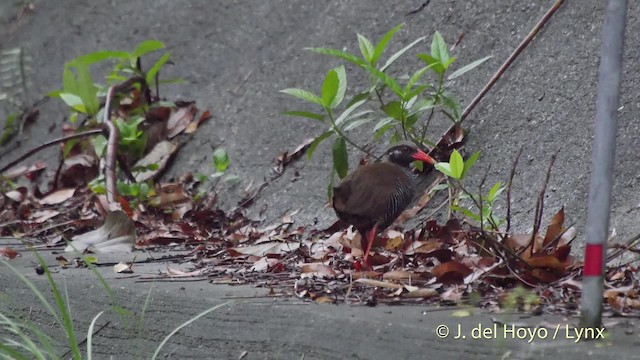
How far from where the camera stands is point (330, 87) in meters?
4.17

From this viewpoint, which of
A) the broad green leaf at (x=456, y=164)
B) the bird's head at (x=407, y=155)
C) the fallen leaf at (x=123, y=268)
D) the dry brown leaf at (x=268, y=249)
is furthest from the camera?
the bird's head at (x=407, y=155)

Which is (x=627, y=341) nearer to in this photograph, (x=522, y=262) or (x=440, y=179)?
(x=522, y=262)

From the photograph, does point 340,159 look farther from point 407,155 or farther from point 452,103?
point 452,103

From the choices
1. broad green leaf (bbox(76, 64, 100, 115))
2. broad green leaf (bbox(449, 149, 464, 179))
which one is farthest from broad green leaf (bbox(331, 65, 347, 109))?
broad green leaf (bbox(76, 64, 100, 115))

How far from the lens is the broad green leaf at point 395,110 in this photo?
13.9 ft

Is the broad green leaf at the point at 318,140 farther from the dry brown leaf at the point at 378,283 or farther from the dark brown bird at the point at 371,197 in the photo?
the dry brown leaf at the point at 378,283

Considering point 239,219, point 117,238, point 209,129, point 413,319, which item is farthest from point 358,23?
point 413,319

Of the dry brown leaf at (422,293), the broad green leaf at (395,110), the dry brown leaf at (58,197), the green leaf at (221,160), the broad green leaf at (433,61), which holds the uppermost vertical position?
the broad green leaf at (433,61)

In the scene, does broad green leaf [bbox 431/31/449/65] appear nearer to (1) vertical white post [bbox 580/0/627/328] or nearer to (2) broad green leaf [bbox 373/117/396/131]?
(2) broad green leaf [bbox 373/117/396/131]

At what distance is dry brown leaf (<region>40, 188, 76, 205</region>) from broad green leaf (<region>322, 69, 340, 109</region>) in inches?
92.0

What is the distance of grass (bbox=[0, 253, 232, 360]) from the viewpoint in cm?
279

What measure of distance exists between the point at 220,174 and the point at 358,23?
129cm

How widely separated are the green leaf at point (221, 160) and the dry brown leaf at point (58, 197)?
3.68 ft

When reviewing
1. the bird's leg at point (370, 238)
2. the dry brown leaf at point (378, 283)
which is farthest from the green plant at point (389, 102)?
the dry brown leaf at point (378, 283)
